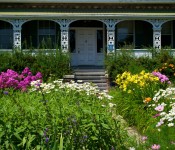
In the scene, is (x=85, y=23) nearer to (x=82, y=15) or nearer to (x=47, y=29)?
(x=47, y=29)

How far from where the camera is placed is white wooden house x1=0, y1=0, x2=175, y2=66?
63.6 ft

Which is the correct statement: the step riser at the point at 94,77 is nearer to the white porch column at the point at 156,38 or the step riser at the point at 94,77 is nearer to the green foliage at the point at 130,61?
the green foliage at the point at 130,61

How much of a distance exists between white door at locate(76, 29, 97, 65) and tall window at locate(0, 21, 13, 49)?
384 cm

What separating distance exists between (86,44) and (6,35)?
461cm

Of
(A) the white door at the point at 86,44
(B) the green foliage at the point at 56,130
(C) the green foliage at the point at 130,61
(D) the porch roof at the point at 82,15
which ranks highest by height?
(D) the porch roof at the point at 82,15

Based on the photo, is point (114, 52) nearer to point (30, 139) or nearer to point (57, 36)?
point (57, 36)

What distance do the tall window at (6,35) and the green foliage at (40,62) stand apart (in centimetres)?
443

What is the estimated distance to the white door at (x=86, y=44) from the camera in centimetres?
2177

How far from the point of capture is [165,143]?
4.25 m

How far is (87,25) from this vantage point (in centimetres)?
2192

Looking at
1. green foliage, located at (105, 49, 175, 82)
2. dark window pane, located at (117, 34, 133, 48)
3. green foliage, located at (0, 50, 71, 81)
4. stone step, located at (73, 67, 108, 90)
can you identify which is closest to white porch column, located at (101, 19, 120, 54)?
stone step, located at (73, 67, 108, 90)

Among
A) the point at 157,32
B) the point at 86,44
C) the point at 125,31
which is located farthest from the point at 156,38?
the point at 86,44

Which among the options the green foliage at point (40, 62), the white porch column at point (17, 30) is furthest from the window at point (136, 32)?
the green foliage at point (40, 62)

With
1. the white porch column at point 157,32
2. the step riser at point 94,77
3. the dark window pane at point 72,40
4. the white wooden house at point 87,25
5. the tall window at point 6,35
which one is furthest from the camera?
the dark window pane at point 72,40
